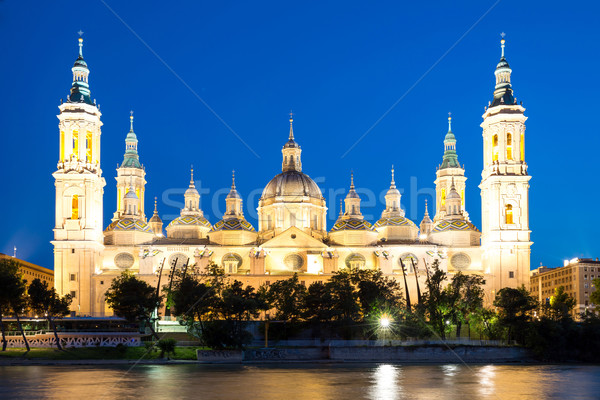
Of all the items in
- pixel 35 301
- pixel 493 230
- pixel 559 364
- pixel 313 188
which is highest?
pixel 313 188

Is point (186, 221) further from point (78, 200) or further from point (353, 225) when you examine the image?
point (353, 225)

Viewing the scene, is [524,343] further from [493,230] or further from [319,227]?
[319,227]

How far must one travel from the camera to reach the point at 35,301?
61.3 metres

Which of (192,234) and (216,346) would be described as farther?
(192,234)

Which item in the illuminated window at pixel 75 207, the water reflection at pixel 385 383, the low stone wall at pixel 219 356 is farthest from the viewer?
the illuminated window at pixel 75 207

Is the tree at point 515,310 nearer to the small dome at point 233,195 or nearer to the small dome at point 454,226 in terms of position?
the small dome at point 454,226

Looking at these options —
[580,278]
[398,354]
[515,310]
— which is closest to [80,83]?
[398,354]

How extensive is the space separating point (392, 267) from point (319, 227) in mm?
12265

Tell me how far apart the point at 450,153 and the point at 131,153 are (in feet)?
137

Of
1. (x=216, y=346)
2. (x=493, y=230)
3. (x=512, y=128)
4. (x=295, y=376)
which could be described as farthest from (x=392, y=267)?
(x=295, y=376)

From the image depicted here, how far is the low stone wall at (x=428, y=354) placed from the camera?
55.1 metres

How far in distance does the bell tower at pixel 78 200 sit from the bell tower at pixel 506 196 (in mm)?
42116

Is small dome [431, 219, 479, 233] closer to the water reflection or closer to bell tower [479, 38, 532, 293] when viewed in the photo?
bell tower [479, 38, 532, 293]

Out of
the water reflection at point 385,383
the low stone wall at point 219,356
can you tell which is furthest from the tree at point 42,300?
the water reflection at point 385,383
